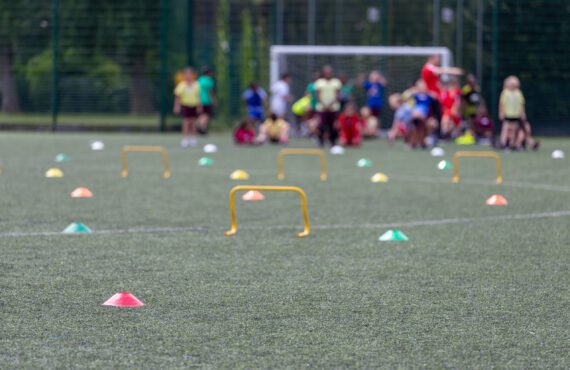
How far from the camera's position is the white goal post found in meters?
34.5

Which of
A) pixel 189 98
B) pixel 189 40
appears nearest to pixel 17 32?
pixel 189 40

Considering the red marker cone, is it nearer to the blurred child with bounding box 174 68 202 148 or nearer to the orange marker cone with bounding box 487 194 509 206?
the orange marker cone with bounding box 487 194 509 206

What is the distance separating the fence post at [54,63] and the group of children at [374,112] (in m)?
4.31

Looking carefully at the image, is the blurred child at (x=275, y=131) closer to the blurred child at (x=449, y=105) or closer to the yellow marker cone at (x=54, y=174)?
the blurred child at (x=449, y=105)

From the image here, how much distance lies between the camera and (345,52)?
34.7 meters

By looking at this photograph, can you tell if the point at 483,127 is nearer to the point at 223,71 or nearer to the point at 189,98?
the point at 189,98

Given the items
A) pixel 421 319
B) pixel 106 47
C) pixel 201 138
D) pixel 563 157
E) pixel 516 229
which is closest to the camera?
pixel 421 319

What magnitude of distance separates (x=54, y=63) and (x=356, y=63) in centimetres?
881

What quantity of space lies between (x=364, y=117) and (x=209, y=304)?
1006 inches

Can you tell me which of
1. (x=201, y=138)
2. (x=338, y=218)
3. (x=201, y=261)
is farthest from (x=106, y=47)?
(x=201, y=261)

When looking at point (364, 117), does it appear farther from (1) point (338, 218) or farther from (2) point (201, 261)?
(2) point (201, 261)

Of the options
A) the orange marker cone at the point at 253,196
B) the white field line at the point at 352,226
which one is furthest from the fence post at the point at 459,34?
the white field line at the point at 352,226

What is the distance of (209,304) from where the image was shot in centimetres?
771

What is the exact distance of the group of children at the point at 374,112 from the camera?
2745 cm
